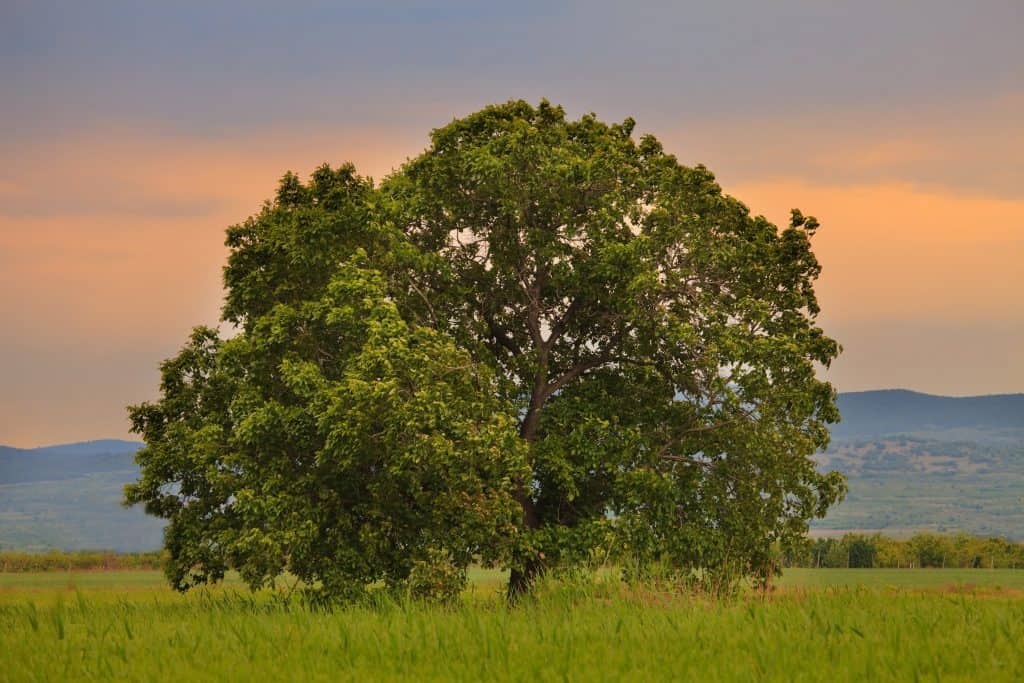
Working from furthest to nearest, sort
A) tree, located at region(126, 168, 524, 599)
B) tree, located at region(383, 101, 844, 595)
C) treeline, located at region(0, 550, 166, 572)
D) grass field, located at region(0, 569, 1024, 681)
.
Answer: treeline, located at region(0, 550, 166, 572), tree, located at region(383, 101, 844, 595), tree, located at region(126, 168, 524, 599), grass field, located at region(0, 569, 1024, 681)

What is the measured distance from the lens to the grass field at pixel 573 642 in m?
17.1

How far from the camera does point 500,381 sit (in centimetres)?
3331

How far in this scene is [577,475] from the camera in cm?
3316

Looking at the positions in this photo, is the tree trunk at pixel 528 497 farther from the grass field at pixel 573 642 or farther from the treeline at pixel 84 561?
the treeline at pixel 84 561

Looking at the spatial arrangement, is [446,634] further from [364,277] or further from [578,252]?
[578,252]

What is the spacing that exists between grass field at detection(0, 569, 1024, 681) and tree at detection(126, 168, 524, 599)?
212 inches

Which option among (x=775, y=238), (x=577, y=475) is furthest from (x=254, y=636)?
(x=775, y=238)

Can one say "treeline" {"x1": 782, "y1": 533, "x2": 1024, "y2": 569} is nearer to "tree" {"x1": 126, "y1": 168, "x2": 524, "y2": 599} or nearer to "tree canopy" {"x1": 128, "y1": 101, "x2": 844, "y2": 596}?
"tree canopy" {"x1": 128, "y1": 101, "x2": 844, "y2": 596}

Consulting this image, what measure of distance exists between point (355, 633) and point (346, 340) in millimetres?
13787

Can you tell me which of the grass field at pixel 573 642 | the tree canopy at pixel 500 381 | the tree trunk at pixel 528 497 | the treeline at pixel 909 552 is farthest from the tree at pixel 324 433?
the treeline at pixel 909 552

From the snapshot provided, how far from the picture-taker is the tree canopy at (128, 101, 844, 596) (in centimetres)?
2975

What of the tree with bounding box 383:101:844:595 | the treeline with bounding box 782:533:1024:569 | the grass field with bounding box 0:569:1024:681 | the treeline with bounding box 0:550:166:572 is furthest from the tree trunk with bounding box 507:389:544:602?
the treeline with bounding box 0:550:166:572

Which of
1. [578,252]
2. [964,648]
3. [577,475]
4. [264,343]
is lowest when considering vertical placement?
[964,648]

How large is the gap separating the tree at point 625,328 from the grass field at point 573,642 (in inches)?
291
